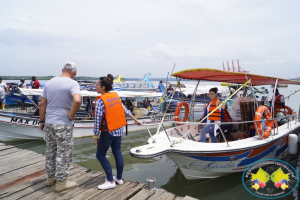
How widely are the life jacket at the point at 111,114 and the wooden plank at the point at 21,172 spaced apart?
78.9 inches

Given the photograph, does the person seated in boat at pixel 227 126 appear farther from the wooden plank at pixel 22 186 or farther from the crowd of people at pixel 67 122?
the wooden plank at pixel 22 186

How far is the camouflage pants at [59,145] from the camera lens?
3015 mm

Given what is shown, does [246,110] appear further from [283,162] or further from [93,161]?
[93,161]

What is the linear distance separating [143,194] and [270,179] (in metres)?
4.37

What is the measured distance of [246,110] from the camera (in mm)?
6691

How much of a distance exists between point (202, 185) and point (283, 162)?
10.5 feet

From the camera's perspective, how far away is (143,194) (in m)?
3.34

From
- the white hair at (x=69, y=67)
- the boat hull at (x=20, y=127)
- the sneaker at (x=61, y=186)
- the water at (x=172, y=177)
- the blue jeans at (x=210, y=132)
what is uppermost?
the white hair at (x=69, y=67)

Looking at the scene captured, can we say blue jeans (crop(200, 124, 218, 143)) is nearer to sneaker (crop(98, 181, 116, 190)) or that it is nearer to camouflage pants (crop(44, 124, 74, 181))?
sneaker (crop(98, 181, 116, 190))

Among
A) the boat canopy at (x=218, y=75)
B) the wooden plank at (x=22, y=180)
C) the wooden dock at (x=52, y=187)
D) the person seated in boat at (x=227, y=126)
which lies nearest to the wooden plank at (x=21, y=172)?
the wooden dock at (x=52, y=187)

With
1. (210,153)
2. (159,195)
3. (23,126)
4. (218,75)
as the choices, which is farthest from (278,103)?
(23,126)

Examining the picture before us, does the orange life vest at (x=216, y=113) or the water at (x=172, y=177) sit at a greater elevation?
the orange life vest at (x=216, y=113)

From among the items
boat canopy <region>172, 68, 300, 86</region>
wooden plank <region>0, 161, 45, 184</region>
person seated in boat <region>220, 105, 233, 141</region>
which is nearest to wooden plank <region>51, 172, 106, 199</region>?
wooden plank <region>0, 161, 45, 184</region>

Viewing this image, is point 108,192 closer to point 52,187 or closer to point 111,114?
point 52,187
